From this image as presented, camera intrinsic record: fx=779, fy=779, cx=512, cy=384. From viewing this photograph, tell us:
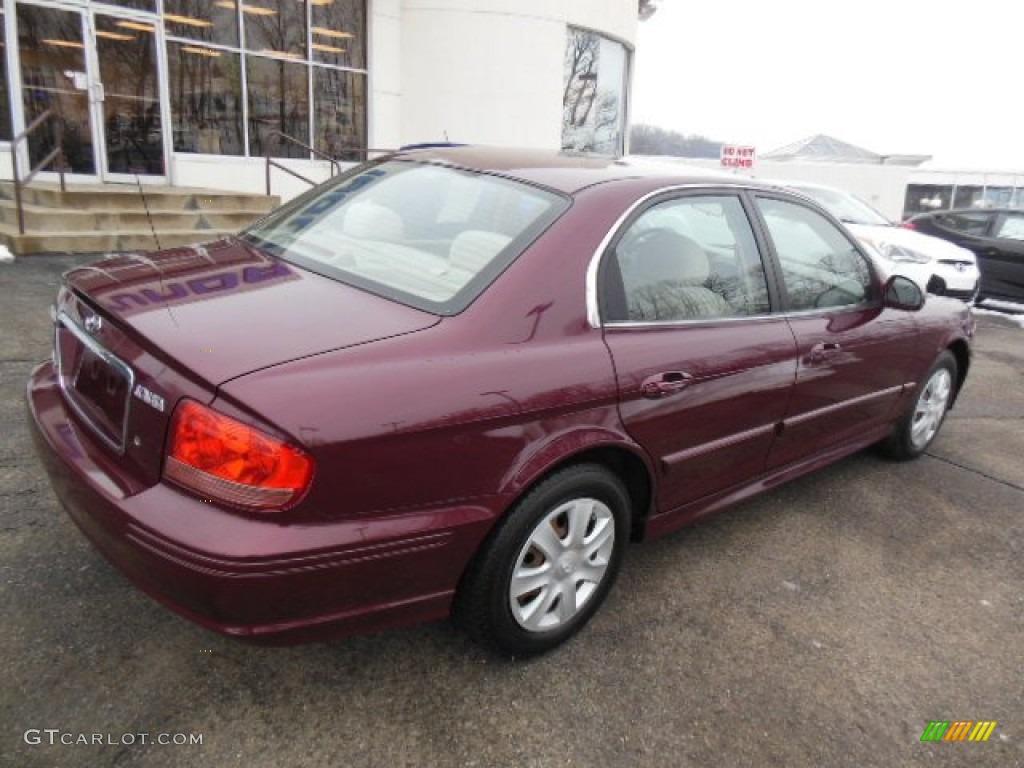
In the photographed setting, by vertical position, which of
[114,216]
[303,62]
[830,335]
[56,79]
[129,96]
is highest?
[303,62]

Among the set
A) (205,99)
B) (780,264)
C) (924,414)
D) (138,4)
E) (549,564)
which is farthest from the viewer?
A: (205,99)

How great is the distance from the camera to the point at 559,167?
294 centimetres

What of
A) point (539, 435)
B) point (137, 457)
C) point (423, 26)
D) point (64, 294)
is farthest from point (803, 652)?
point (423, 26)

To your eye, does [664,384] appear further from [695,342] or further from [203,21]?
[203,21]

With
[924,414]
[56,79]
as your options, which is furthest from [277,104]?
[924,414]

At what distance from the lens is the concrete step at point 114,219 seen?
7.95 meters

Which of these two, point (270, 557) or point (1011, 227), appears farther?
point (1011, 227)

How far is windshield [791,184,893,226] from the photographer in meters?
9.97

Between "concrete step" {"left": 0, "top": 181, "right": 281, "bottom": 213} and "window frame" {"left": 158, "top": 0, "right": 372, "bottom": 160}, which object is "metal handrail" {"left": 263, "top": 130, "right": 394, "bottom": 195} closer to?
"window frame" {"left": 158, "top": 0, "right": 372, "bottom": 160}

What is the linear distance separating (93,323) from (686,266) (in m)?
1.99

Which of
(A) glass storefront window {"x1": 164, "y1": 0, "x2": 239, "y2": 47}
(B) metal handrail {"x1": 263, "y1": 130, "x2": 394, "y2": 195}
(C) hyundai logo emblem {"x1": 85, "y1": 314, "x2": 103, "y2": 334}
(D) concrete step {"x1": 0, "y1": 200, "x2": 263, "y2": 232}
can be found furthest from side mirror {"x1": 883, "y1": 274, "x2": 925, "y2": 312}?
(A) glass storefront window {"x1": 164, "y1": 0, "x2": 239, "y2": 47}

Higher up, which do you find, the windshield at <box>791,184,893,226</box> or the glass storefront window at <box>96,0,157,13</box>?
the glass storefront window at <box>96,0,157,13</box>

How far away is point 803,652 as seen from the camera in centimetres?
271

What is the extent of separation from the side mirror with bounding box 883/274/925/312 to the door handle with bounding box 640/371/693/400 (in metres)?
1.65
